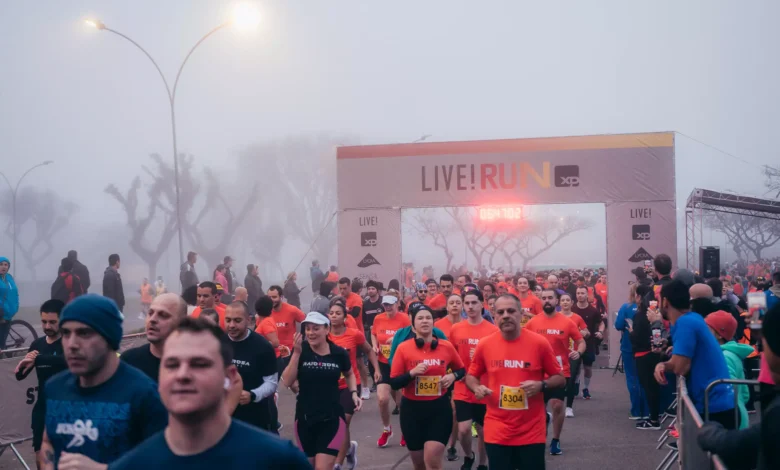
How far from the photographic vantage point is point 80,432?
3.63 m

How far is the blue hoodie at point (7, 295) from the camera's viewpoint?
13.7 meters

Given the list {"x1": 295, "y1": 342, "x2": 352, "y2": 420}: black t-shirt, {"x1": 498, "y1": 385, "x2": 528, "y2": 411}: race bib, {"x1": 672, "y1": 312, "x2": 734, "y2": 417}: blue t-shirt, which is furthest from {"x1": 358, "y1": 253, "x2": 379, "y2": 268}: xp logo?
{"x1": 672, "y1": 312, "x2": 734, "y2": 417}: blue t-shirt

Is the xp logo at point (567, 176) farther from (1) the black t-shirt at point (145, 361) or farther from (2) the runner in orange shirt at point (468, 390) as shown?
(1) the black t-shirt at point (145, 361)

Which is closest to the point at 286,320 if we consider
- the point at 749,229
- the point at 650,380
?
the point at 650,380

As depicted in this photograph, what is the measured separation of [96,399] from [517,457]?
385 centimetres

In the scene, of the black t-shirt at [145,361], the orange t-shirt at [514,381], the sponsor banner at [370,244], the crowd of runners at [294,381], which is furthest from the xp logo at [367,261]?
the black t-shirt at [145,361]

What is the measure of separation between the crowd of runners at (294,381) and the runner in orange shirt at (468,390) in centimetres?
2

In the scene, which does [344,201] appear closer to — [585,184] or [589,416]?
[585,184]

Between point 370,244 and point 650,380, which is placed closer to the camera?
point 650,380

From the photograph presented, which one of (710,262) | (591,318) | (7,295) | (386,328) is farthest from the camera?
(710,262)

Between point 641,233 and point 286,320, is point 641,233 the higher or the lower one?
the higher one

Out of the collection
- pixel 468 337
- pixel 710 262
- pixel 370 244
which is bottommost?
pixel 468 337

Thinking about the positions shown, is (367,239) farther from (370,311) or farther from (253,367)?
(253,367)

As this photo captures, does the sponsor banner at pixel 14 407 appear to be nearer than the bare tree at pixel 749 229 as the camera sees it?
Yes
